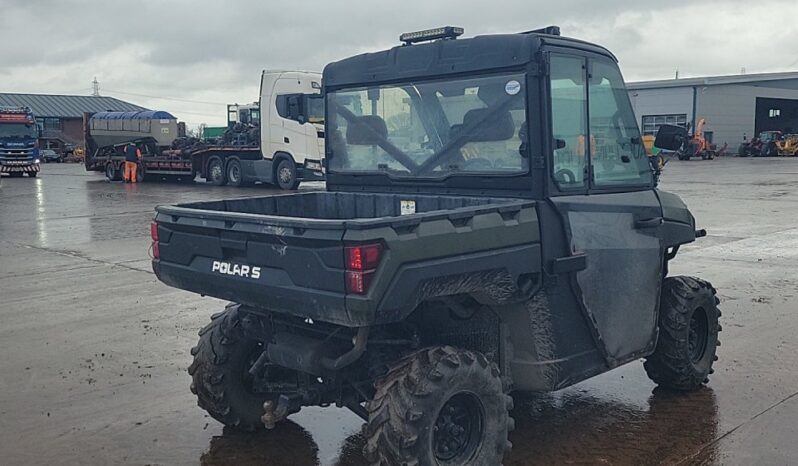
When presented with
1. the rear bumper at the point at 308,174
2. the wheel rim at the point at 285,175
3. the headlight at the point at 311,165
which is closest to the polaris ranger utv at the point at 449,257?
the headlight at the point at 311,165

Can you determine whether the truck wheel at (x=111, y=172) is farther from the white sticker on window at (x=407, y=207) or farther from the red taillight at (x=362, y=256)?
the red taillight at (x=362, y=256)

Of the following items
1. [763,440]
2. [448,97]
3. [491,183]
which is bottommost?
[763,440]

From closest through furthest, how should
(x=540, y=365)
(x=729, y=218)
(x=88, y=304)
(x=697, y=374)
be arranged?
(x=540, y=365) < (x=697, y=374) < (x=88, y=304) < (x=729, y=218)

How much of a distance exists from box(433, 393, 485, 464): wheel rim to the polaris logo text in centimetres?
108

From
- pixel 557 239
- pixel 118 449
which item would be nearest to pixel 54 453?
pixel 118 449

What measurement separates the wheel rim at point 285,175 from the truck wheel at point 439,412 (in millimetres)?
21035

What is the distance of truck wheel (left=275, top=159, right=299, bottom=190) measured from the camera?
2441cm

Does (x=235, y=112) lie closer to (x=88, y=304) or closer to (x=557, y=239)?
(x=88, y=304)

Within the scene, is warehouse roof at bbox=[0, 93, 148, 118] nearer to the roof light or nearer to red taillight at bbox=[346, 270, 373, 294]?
the roof light

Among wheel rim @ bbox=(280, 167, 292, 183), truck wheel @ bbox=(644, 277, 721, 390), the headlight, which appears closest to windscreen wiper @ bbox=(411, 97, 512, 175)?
truck wheel @ bbox=(644, 277, 721, 390)

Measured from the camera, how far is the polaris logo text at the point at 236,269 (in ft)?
12.5

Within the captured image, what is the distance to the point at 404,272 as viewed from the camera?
3480 millimetres

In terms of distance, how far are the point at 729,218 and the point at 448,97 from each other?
1293cm

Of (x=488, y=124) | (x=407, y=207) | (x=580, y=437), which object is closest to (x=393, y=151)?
(x=407, y=207)
